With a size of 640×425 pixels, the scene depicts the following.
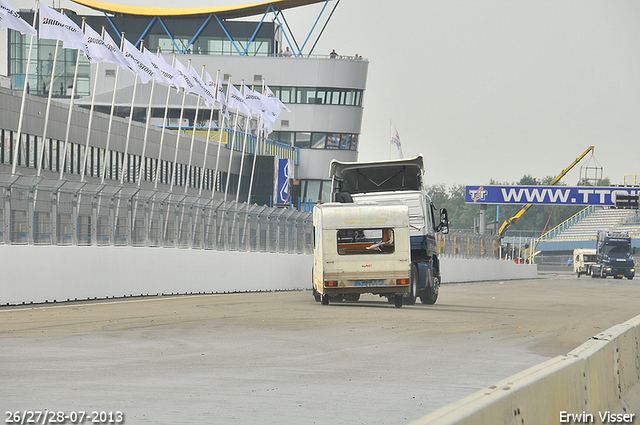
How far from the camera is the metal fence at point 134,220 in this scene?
20844 mm

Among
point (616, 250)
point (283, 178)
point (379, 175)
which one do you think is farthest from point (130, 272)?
point (283, 178)

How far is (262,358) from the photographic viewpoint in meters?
11.7

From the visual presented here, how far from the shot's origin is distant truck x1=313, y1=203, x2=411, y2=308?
22.6 meters

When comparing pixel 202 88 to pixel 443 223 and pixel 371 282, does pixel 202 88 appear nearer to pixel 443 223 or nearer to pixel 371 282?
pixel 443 223

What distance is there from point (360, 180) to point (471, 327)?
9.27 metres

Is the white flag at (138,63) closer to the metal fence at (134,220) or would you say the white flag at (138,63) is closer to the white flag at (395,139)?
the metal fence at (134,220)

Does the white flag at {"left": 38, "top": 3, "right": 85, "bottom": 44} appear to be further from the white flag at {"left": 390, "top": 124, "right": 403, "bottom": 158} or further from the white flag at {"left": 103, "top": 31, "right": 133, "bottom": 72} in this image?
the white flag at {"left": 390, "top": 124, "right": 403, "bottom": 158}

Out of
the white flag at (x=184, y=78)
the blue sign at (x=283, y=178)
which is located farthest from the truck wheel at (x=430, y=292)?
the blue sign at (x=283, y=178)

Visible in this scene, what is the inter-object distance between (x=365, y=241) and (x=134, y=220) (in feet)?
21.1

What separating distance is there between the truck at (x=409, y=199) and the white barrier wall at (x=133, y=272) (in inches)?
188

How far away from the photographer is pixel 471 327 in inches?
692

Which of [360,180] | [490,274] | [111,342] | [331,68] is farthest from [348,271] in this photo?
[331,68]

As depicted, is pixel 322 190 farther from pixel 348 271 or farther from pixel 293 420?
pixel 293 420

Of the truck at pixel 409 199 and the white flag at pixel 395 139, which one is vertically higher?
the white flag at pixel 395 139
